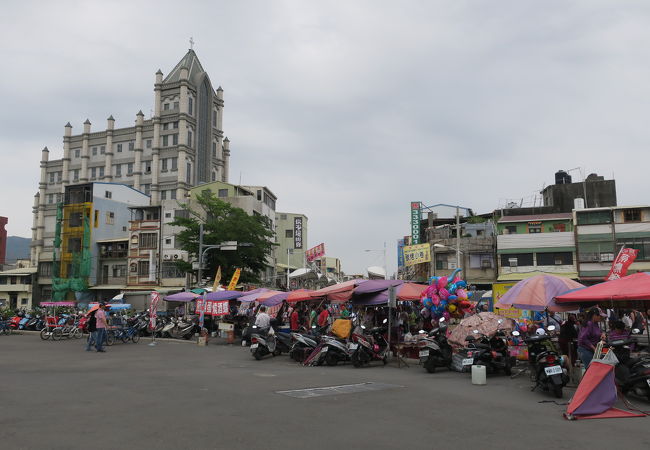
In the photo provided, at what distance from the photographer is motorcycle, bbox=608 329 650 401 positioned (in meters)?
9.66

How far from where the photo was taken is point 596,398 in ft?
27.9

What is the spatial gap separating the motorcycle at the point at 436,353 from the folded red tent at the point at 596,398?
561cm

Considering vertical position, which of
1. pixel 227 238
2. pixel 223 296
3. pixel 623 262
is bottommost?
pixel 223 296

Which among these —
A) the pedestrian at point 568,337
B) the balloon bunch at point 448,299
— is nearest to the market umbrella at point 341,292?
the balloon bunch at point 448,299

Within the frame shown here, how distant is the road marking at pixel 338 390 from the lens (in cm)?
1032

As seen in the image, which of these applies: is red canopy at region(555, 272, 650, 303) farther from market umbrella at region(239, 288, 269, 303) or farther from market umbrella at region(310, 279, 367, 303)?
market umbrella at region(239, 288, 269, 303)

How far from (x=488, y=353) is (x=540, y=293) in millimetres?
2018

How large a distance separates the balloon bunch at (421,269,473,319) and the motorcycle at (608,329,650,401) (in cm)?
634

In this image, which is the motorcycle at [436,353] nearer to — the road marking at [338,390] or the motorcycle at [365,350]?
the motorcycle at [365,350]

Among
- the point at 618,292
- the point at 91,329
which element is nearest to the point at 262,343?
the point at 91,329

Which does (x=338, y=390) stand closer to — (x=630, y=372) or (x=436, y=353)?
(x=436, y=353)

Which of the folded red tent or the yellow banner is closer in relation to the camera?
the folded red tent

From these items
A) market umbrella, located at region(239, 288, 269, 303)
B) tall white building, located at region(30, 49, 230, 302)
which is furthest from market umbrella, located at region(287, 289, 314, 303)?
A: tall white building, located at region(30, 49, 230, 302)

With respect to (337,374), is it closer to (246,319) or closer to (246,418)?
(246,418)
